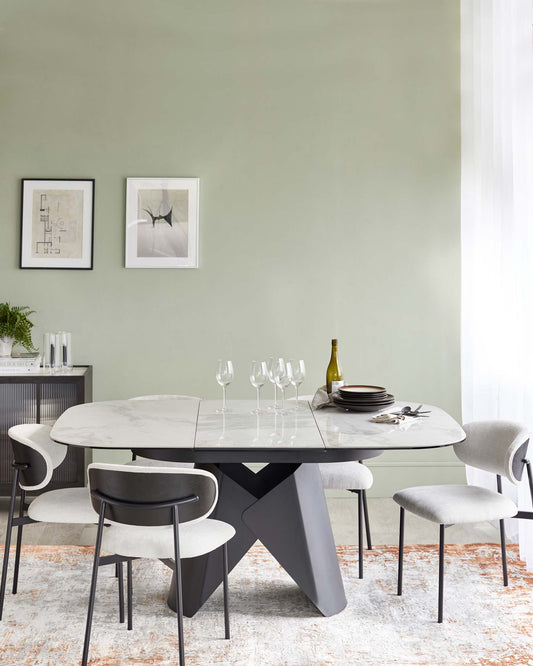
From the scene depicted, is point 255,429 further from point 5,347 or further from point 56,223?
point 56,223

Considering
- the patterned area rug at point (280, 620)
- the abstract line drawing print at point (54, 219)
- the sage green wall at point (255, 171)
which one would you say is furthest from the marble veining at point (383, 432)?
the abstract line drawing print at point (54, 219)

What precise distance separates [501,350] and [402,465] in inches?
41.7

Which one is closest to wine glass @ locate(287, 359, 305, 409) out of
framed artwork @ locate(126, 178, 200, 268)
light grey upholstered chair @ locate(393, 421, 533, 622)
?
light grey upholstered chair @ locate(393, 421, 533, 622)

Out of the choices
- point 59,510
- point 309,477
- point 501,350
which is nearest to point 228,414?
point 309,477

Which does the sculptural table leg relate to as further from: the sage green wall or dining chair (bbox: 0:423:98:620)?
the sage green wall

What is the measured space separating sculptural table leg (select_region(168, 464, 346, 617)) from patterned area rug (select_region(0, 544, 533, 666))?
0.10m

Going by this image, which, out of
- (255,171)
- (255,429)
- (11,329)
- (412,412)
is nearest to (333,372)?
(412,412)

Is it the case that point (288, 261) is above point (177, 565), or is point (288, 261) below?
above

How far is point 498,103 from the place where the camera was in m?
3.90

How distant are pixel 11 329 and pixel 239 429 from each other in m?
2.06

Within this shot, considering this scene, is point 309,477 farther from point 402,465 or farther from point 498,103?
point 498,103

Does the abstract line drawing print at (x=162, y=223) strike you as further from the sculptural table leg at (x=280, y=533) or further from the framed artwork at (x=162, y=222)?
the sculptural table leg at (x=280, y=533)

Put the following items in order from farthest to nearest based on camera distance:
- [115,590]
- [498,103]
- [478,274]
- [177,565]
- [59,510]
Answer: [478,274] → [498,103] → [115,590] → [59,510] → [177,565]

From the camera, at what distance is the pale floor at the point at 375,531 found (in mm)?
3666
